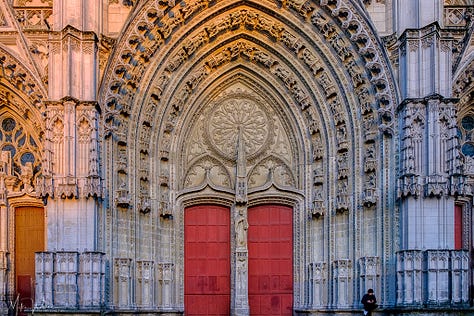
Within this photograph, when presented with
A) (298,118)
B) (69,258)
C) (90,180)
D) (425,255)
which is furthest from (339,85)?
(69,258)

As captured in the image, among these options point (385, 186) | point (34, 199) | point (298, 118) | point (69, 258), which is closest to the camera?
point (69, 258)

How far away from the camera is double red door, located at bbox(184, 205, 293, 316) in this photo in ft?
66.0

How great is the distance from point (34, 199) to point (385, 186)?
9827 millimetres

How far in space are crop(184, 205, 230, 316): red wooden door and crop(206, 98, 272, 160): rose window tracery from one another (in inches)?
79.1

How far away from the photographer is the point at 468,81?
18.9m

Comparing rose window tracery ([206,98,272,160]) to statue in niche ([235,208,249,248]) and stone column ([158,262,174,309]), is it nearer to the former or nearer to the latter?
statue in niche ([235,208,249,248])

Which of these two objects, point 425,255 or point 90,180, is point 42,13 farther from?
point 425,255

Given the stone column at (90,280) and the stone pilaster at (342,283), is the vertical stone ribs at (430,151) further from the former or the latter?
the stone column at (90,280)

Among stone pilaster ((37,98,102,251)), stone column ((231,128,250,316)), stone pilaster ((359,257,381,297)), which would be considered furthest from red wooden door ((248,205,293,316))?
stone pilaster ((37,98,102,251))

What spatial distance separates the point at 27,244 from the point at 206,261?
206 inches

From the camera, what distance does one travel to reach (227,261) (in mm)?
20219

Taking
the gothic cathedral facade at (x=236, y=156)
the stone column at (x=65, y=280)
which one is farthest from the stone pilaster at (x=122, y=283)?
the stone column at (x=65, y=280)

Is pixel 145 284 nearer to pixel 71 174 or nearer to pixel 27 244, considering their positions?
pixel 27 244

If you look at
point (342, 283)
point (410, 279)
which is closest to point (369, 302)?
point (410, 279)
